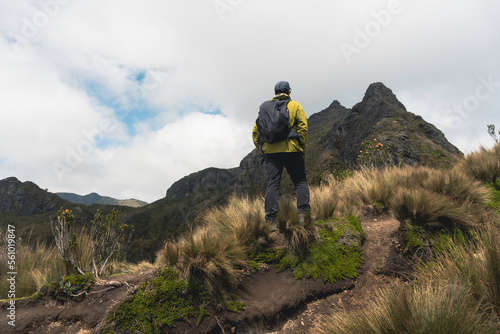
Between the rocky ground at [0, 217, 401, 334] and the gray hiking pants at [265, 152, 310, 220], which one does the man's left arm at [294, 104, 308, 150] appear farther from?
the rocky ground at [0, 217, 401, 334]

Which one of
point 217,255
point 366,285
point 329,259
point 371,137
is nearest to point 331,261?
point 329,259

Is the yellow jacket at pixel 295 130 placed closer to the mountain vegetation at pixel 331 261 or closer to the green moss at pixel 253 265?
the mountain vegetation at pixel 331 261

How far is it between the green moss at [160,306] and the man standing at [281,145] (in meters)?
1.59

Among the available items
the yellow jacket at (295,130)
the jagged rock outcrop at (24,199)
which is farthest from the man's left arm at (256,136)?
the jagged rock outcrop at (24,199)

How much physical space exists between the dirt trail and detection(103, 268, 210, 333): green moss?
0.83 metres

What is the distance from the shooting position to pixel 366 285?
292 centimetres

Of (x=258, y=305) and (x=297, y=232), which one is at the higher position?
(x=297, y=232)

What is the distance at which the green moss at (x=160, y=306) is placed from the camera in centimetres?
219

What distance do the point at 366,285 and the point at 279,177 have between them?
1898mm

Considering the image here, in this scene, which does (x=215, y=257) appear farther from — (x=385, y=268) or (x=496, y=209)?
(x=496, y=209)

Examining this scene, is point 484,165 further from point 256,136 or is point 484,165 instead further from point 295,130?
point 256,136

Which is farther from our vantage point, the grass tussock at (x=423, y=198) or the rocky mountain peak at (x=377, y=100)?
the rocky mountain peak at (x=377, y=100)

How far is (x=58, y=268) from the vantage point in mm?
2875

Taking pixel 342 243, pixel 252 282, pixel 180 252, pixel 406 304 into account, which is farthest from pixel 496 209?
pixel 180 252
